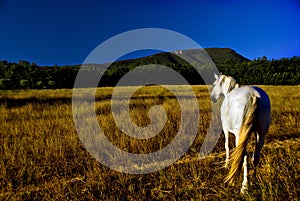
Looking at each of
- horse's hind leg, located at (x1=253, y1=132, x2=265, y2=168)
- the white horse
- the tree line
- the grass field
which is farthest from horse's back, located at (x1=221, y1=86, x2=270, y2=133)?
the tree line

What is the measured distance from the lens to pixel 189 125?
22.5 feet

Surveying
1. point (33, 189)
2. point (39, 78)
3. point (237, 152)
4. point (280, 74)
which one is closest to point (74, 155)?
point (33, 189)

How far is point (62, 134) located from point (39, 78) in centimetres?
5410

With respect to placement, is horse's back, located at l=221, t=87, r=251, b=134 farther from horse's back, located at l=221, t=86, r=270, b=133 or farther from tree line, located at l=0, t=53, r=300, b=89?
tree line, located at l=0, t=53, r=300, b=89

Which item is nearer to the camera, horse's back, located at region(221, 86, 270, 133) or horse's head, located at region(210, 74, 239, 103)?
horse's back, located at region(221, 86, 270, 133)

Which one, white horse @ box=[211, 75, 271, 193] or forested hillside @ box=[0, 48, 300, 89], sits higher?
forested hillside @ box=[0, 48, 300, 89]

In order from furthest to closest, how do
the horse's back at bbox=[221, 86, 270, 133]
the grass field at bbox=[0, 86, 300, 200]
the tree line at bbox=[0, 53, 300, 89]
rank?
the tree line at bbox=[0, 53, 300, 89] < the horse's back at bbox=[221, 86, 270, 133] < the grass field at bbox=[0, 86, 300, 200]

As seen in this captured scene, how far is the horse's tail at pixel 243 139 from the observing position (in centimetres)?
310

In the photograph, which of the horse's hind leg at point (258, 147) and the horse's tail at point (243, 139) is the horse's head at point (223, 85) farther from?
the horse's hind leg at point (258, 147)

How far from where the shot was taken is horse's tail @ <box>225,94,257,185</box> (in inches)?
122

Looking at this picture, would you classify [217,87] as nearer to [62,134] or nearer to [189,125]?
[189,125]

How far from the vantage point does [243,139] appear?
10.4 feet

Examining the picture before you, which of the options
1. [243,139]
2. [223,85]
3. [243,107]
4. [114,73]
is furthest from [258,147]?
[114,73]

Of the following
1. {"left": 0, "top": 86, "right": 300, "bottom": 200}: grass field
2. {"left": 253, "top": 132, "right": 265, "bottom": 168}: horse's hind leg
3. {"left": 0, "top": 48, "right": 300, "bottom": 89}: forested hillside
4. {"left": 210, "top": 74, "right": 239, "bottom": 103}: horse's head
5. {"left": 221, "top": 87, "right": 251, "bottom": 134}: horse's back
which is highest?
{"left": 0, "top": 48, "right": 300, "bottom": 89}: forested hillside
